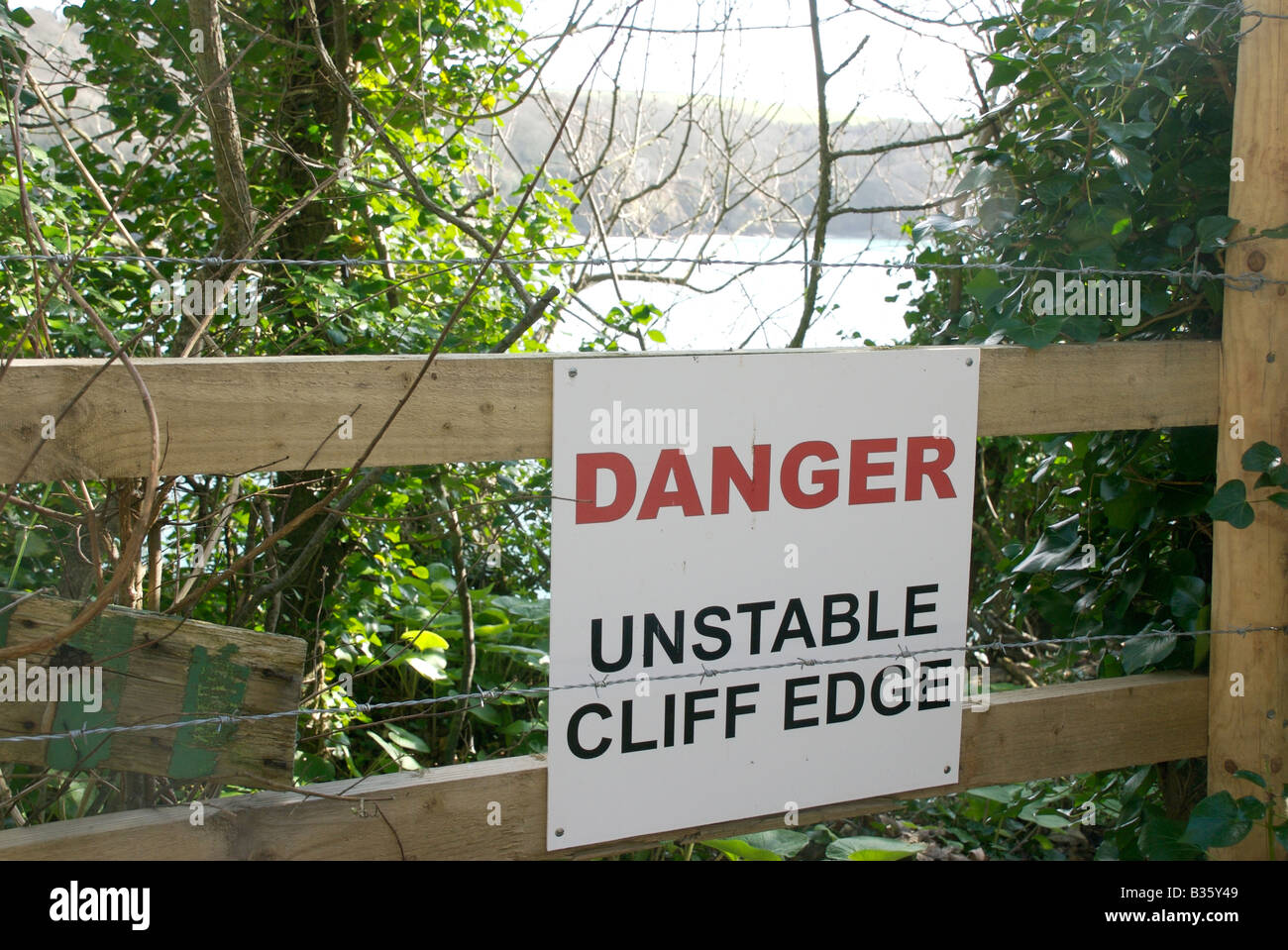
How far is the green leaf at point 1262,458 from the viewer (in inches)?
87.8

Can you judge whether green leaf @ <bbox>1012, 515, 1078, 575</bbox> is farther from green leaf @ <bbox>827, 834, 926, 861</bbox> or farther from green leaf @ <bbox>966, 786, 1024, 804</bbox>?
green leaf @ <bbox>966, 786, 1024, 804</bbox>

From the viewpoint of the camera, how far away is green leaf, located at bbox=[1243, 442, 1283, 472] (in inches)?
87.8

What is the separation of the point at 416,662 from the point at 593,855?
210 cm

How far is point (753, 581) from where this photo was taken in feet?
6.62

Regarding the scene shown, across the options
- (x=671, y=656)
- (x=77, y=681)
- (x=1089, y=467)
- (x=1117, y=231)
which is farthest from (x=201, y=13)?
(x=1089, y=467)

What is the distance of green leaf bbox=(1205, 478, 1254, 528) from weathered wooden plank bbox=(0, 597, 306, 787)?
1772 mm

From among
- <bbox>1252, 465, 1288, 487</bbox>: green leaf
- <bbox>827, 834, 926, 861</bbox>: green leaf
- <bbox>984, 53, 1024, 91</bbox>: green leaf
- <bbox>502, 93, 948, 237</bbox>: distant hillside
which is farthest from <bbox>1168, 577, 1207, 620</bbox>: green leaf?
<bbox>502, 93, 948, 237</bbox>: distant hillside

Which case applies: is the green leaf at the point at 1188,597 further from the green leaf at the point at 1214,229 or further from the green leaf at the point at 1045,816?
the green leaf at the point at 1045,816

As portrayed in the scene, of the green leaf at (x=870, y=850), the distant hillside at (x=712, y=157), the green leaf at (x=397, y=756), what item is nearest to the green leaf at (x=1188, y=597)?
the green leaf at (x=870, y=850)

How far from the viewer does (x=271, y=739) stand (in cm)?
176

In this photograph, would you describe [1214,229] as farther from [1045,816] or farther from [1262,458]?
[1045,816]

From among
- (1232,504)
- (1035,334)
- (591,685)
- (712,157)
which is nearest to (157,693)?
(591,685)

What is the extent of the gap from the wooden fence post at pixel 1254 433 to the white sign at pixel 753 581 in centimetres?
59

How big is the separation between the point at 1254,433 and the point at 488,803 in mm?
1674
